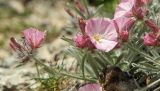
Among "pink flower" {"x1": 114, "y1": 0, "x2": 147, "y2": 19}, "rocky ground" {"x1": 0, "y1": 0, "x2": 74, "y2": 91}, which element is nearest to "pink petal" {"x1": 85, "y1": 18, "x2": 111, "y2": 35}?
"pink flower" {"x1": 114, "y1": 0, "x2": 147, "y2": 19}

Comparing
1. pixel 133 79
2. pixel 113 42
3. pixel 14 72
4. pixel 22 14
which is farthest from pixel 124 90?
pixel 22 14

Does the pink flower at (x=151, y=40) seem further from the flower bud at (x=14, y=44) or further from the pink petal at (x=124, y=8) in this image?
the flower bud at (x=14, y=44)

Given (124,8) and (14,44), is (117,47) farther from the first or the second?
(14,44)

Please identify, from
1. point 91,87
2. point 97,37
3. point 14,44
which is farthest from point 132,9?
point 14,44

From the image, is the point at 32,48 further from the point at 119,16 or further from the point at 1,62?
the point at 1,62

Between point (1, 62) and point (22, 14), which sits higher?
point (22, 14)

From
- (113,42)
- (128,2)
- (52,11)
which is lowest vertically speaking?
(113,42)

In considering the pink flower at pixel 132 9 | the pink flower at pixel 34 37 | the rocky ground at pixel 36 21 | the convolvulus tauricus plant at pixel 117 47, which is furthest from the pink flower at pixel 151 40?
the rocky ground at pixel 36 21
